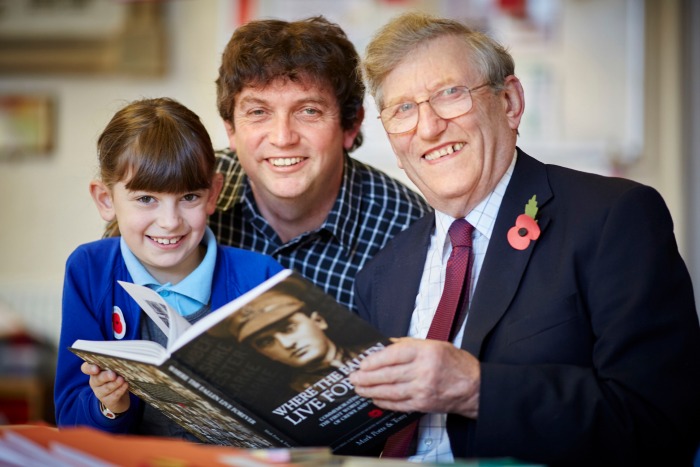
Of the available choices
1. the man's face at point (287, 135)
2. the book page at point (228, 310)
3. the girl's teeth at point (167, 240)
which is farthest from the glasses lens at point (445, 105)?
the book page at point (228, 310)

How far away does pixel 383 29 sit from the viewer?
1.87 meters

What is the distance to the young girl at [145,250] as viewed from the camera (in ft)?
6.06

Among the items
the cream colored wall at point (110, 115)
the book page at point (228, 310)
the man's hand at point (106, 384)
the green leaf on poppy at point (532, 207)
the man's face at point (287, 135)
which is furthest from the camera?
the cream colored wall at point (110, 115)

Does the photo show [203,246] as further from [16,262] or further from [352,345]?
[16,262]

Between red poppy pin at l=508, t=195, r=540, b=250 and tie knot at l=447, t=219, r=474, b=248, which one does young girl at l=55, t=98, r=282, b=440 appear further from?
red poppy pin at l=508, t=195, r=540, b=250

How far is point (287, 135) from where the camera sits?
7.07 feet

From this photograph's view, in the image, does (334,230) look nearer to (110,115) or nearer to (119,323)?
(119,323)

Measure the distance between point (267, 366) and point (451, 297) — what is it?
0.49 metres

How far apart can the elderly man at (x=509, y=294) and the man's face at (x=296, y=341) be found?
3.6 inches

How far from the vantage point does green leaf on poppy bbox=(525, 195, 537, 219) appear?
171cm

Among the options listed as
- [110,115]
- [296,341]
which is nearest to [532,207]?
[296,341]

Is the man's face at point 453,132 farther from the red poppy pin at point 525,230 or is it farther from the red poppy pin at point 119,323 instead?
the red poppy pin at point 119,323

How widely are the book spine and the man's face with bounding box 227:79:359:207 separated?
0.83 m

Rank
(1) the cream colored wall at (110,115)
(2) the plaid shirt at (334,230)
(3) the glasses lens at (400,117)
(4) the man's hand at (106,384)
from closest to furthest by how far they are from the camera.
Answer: (4) the man's hand at (106,384) < (3) the glasses lens at (400,117) < (2) the plaid shirt at (334,230) < (1) the cream colored wall at (110,115)
